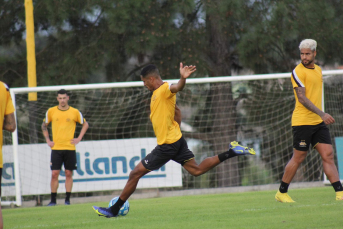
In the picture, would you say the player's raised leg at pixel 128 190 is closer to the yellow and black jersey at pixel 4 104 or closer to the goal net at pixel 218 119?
the yellow and black jersey at pixel 4 104

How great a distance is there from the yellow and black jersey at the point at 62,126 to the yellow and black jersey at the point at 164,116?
4648 millimetres

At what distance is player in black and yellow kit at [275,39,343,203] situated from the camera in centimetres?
666

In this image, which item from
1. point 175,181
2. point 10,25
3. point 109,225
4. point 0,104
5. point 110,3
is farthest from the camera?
point 10,25

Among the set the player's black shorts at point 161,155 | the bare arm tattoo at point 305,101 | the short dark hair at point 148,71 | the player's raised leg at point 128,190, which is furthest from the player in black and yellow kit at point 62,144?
the bare arm tattoo at point 305,101

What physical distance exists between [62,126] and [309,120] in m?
5.68

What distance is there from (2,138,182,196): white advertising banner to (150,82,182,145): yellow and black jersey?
530 centimetres

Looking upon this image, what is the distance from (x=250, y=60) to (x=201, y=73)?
1.40m

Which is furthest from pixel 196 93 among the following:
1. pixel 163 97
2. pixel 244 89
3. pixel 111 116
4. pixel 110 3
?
pixel 163 97

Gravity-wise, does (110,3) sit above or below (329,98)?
above

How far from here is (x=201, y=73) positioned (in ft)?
43.9

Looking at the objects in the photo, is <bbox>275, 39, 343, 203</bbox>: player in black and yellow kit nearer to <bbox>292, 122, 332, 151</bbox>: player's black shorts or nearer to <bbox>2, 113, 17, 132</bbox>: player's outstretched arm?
<bbox>292, 122, 332, 151</bbox>: player's black shorts

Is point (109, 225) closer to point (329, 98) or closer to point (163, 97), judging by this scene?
point (163, 97)

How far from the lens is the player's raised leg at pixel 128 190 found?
240 inches

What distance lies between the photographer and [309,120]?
6.72 m
